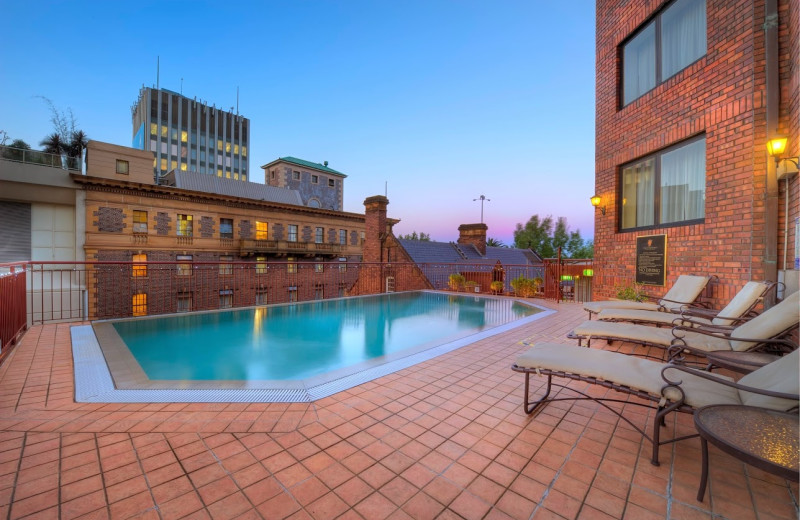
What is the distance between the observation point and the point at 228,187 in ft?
94.7

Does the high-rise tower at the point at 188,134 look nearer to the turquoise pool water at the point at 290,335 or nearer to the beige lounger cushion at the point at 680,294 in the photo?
the turquoise pool water at the point at 290,335

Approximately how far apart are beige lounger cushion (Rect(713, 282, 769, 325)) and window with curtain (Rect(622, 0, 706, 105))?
12.8ft

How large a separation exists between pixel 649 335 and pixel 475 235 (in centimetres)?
1779

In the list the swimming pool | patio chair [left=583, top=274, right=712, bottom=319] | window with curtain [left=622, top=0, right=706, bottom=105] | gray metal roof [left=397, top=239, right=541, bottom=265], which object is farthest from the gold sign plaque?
gray metal roof [left=397, top=239, right=541, bottom=265]

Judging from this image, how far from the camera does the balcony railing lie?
993 inches

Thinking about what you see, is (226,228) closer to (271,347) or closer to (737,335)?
(271,347)

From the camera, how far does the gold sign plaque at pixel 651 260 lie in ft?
18.2

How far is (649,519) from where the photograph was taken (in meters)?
1.49

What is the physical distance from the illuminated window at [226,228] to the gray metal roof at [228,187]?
2.06 meters

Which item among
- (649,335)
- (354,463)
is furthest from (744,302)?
(354,463)

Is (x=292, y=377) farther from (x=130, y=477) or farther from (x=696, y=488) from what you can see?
(x=696, y=488)

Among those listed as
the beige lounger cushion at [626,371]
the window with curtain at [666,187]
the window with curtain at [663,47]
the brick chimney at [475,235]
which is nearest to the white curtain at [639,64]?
the window with curtain at [663,47]

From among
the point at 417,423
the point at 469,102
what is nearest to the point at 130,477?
the point at 417,423

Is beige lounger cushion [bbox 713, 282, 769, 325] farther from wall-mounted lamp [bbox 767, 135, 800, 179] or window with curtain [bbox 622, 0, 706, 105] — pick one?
window with curtain [bbox 622, 0, 706, 105]
